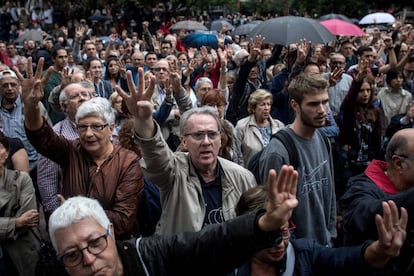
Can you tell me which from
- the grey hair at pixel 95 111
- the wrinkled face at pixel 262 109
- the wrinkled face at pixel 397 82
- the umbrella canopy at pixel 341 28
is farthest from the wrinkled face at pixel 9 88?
the umbrella canopy at pixel 341 28

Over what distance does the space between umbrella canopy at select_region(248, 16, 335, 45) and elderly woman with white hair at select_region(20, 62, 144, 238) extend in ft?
13.8

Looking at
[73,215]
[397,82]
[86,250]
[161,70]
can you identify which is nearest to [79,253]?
[86,250]

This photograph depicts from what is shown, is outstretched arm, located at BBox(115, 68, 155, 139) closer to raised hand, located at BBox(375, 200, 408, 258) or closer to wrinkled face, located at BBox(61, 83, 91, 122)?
raised hand, located at BBox(375, 200, 408, 258)

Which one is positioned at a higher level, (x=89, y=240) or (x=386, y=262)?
(x=89, y=240)

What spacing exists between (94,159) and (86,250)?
1.31 m

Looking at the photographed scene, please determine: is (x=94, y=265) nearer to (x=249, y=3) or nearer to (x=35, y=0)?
(x=35, y=0)

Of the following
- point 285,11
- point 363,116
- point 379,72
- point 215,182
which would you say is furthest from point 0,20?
point 215,182

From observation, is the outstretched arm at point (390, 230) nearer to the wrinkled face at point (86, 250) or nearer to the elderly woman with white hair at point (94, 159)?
the wrinkled face at point (86, 250)

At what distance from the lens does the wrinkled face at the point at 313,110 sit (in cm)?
346

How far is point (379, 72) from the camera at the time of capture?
8.13 meters

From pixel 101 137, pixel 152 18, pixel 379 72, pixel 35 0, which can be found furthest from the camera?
pixel 35 0

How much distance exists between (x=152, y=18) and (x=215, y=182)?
2093cm

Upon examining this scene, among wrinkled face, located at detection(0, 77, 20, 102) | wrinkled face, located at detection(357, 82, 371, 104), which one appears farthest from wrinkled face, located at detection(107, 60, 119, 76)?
wrinkled face, located at detection(357, 82, 371, 104)

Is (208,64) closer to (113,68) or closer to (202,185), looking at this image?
(113,68)
